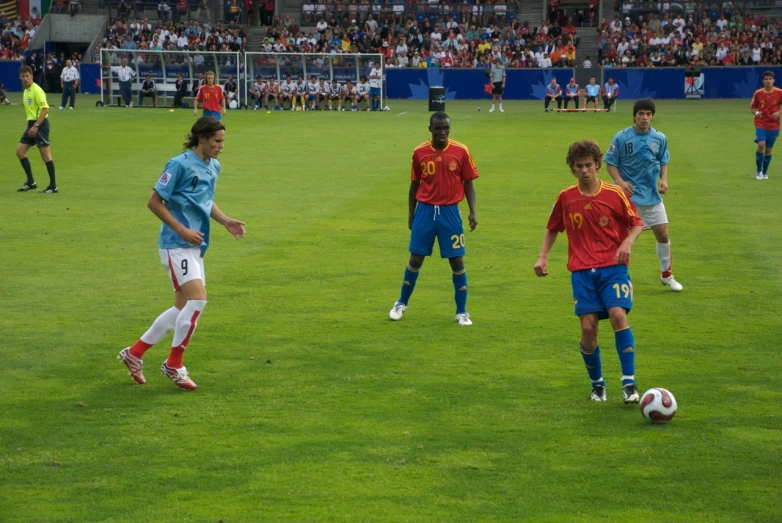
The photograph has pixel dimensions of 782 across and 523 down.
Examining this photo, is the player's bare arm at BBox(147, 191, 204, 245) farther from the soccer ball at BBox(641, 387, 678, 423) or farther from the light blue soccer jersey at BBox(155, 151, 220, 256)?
the soccer ball at BBox(641, 387, 678, 423)

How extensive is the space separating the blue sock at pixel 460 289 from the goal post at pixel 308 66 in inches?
1496

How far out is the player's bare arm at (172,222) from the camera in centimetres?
821

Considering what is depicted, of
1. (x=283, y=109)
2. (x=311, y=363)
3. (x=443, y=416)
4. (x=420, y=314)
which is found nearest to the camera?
(x=443, y=416)

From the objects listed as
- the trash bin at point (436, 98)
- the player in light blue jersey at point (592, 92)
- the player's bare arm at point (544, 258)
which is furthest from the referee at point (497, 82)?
the player's bare arm at point (544, 258)

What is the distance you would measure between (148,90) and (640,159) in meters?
38.6

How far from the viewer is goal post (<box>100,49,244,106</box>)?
4788 cm

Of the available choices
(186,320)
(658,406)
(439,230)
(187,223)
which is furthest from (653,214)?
(186,320)

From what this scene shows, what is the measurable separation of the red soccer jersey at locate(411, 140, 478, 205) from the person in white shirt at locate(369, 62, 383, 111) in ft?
121

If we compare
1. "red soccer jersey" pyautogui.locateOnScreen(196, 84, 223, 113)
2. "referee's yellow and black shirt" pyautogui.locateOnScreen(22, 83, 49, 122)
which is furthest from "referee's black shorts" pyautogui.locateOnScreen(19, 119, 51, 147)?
"red soccer jersey" pyautogui.locateOnScreen(196, 84, 223, 113)

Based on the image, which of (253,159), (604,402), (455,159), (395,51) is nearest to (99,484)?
(604,402)

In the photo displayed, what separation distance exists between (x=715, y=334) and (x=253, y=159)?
59.7 feet

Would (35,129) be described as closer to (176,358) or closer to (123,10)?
(176,358)

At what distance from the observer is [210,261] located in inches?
576

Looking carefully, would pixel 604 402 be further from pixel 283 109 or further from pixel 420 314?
pixel 283 109
